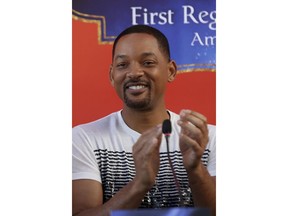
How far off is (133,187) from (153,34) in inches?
32.8

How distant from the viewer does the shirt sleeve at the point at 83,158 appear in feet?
9.66

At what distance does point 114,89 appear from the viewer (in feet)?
9.78

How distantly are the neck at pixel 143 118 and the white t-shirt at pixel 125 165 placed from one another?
0.11 ft

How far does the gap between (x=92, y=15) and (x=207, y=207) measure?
3.98ft

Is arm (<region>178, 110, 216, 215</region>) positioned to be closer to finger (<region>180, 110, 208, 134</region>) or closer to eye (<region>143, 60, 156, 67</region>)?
finger (<region>180, 110, 208, 134</region>)

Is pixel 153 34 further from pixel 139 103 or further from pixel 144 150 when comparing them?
pixel 144 150

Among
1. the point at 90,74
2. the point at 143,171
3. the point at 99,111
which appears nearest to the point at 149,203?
the point at 143,171

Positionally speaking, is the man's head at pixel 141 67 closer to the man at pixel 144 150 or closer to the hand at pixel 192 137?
the man at pixel 144 150

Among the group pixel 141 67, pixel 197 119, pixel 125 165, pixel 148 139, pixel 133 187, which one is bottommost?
pixel 133 187

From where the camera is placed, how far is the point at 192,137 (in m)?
2.95

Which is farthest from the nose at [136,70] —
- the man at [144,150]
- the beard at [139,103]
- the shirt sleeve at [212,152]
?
the shirt sleeve at [212,152]

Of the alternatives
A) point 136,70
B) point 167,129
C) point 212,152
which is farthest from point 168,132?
point 136,70

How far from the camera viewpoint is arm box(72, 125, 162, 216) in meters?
2.92

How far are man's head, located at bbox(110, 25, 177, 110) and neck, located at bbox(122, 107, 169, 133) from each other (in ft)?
0.09
